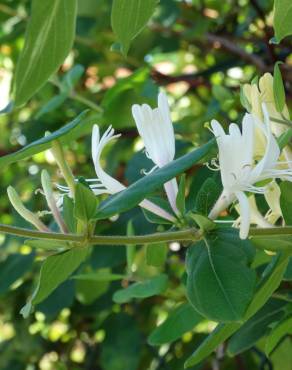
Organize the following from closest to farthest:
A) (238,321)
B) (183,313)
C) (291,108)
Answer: (238,321), (183,313), (291,108)

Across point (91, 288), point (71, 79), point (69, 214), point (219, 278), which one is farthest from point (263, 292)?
point (91, 288)

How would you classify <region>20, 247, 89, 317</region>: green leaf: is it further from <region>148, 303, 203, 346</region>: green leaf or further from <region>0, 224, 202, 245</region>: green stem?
<region>148, 303, 203, 346</region>: green leaf

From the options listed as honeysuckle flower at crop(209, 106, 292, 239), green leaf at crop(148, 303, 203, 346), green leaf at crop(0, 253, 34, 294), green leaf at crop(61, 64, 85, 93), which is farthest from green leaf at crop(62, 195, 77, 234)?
green leaf at crop(0, 253, 34, 294)

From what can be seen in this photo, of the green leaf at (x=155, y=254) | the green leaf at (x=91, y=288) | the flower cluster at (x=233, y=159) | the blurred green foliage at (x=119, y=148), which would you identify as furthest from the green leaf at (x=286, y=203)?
the green leaf at (x=91, y=288)

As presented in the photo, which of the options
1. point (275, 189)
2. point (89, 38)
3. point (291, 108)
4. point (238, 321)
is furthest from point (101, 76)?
point (238, 321)

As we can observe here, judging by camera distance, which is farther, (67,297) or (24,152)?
(67,297)

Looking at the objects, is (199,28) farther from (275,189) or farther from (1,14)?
→ (275,189)

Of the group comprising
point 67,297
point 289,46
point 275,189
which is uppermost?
point 275,189
